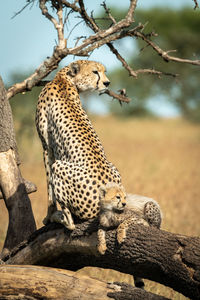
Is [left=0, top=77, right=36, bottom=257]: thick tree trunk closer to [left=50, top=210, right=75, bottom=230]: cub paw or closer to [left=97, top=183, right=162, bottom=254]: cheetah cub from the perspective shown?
[left=50, top=210, right=75, bottom=230]: cub paw

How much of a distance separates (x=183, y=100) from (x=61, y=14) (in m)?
27.2

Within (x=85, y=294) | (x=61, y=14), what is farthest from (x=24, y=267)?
(x=61, y=14)

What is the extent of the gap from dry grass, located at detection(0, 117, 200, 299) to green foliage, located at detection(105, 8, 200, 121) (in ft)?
21.5

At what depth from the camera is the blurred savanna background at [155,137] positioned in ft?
32.4

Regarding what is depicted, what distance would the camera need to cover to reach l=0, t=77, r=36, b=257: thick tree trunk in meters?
5.57

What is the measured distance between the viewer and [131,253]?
13.8 ft

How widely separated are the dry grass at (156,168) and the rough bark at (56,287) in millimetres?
1441

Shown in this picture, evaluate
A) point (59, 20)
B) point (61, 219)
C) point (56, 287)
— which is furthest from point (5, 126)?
point (56, 287)

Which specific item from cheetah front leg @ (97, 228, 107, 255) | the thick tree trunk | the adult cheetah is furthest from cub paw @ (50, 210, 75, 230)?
the thick tree trunk

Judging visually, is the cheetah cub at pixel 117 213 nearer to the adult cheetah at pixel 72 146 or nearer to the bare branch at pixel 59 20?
the adult cheetah at pixel 72 146

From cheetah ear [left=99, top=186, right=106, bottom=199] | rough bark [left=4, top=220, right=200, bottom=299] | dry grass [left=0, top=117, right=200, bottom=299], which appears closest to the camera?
rough bark [left=4, top=220, right=200, bottom=299]

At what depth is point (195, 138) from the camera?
2098 cm

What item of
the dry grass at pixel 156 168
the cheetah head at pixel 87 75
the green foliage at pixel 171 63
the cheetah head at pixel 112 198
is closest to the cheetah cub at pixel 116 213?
the cheetah head at pixel 112 198

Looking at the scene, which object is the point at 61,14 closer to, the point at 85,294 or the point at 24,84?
the point at 24,84
